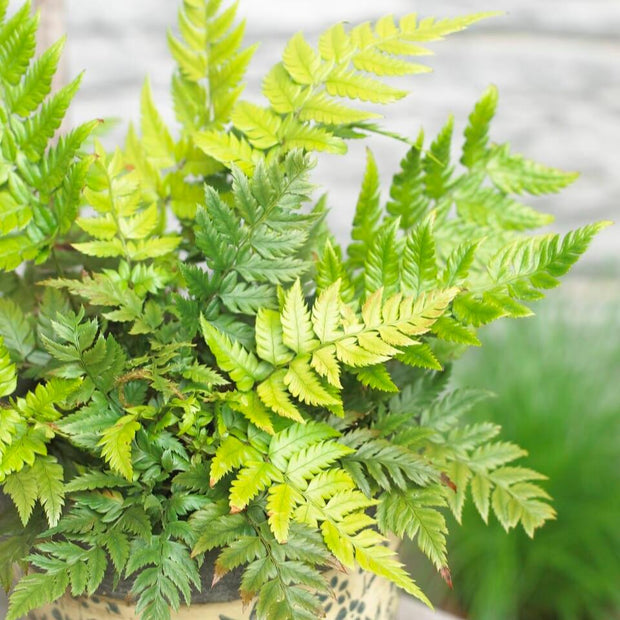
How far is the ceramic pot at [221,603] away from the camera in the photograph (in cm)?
38

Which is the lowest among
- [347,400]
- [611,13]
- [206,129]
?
[347,400]

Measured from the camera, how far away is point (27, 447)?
383mm

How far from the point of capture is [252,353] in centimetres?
42

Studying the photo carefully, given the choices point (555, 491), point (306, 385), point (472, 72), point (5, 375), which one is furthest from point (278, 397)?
point (472, 72)

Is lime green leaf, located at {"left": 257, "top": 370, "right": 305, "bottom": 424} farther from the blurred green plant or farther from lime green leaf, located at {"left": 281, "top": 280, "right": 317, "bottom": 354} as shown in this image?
the blurred green plant

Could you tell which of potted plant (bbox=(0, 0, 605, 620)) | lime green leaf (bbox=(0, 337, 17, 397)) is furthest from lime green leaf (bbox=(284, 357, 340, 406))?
lime green leaf (bbox=(0, 337, 17, 397))

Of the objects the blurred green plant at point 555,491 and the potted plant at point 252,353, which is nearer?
the potted plant at point 252,353

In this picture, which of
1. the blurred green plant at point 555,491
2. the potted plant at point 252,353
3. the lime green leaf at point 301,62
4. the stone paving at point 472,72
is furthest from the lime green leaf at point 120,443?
the stone paving at point 472,72

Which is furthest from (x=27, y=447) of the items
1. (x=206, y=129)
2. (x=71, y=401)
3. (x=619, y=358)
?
(x=619, y=358)

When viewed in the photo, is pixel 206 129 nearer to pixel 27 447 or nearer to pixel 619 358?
pixel 27 447

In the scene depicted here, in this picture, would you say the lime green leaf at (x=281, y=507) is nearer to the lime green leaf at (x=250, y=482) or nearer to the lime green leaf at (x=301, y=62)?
the lime green leaf at (x=250, y=482)

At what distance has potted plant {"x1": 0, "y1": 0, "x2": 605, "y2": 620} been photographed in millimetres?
372

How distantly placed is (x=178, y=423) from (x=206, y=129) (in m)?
0.21

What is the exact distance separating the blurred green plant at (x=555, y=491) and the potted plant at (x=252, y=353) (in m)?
→ 0.79
